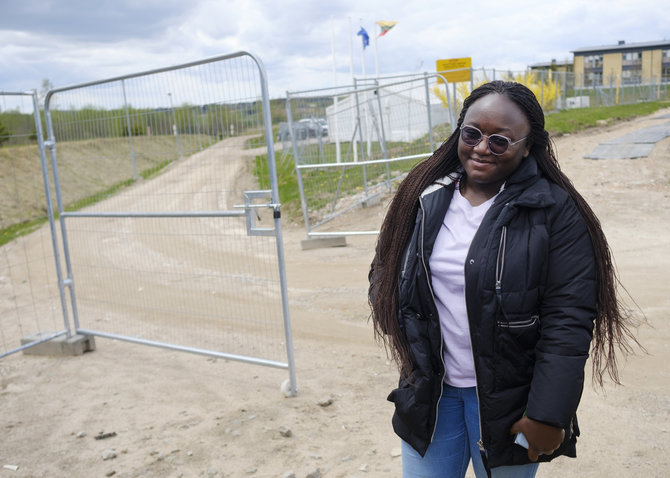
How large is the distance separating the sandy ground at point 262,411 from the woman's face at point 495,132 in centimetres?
220

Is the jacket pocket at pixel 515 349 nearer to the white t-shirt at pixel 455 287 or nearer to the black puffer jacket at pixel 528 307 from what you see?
the black puffer jacket at pixel 528 307

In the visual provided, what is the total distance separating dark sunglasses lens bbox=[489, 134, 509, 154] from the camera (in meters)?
2.03

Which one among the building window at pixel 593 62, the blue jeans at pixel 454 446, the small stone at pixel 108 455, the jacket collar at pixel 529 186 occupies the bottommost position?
the small stone at pixel 108 455

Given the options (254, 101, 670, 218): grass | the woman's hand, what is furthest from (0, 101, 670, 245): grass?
the woman's hand

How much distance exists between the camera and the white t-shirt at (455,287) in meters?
2.04

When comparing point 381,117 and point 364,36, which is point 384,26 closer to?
point 364,36

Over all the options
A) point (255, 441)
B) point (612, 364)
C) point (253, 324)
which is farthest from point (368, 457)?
point (253, 324)

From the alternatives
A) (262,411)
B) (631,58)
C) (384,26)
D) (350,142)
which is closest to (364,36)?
(384,26)

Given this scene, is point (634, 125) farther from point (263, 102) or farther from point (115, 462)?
point (115, 462)

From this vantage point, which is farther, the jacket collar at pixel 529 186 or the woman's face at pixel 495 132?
the woman's face at pixel 495 132

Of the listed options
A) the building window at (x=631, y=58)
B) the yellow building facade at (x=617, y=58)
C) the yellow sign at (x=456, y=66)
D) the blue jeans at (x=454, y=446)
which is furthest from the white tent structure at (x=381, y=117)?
the building window at (x=631, y=58)

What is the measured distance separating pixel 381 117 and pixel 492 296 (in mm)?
9338

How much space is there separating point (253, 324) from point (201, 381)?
51.6 inches

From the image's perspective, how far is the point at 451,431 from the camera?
84.9 inches
